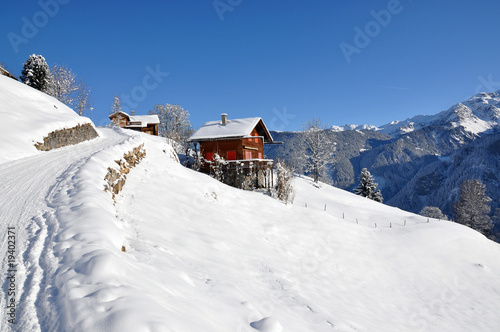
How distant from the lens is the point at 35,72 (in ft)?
118

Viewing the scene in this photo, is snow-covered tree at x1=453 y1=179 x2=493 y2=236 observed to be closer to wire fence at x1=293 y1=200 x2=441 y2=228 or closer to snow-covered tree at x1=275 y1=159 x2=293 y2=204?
wire fence at x1=293 y1=200 x2=441 y2=228

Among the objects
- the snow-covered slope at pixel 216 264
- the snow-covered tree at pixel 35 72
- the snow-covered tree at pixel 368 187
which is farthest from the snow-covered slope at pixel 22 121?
the snow-covered tree at pixel 368 187

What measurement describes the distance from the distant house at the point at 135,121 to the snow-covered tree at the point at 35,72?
13268 millimetres

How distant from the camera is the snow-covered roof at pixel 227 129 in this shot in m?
27.0

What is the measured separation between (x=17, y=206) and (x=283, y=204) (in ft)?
45.9

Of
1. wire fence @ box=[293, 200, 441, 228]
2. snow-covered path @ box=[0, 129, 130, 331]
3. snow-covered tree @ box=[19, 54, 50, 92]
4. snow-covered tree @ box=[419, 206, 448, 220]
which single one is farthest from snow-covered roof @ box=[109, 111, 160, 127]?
snow-covered tree @ box=[419, 206, 448, 220]

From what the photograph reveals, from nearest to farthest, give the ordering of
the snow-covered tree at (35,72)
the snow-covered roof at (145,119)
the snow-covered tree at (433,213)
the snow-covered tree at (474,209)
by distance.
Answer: the snow-covered tree at (35,72)
the snow-covered tree at (474,209)
the snow-covered roof at (145,119)
the snow-covered tree at (433,213)

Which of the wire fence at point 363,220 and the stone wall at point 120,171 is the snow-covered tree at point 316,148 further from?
the stone wall at point 120,171

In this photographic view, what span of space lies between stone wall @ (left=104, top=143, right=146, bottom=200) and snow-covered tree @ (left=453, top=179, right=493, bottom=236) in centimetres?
5466

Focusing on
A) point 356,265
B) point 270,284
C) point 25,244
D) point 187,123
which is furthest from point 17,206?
point 187,123

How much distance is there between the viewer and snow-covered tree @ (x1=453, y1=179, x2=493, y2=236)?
44.6m

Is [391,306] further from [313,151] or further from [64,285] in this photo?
[313,151]

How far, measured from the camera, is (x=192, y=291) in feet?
14.6

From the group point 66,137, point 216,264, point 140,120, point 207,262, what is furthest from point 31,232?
point 140,120
